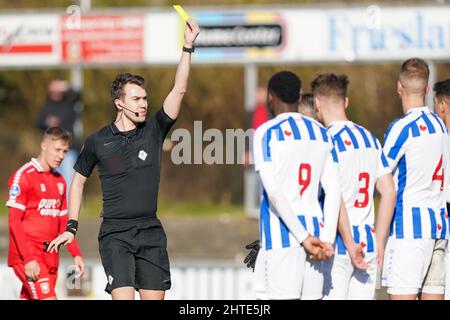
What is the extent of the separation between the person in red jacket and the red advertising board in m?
10.5

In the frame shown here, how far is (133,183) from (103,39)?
1218cm

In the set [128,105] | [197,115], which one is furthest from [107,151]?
[197,115]

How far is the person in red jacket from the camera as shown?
27.0 feet

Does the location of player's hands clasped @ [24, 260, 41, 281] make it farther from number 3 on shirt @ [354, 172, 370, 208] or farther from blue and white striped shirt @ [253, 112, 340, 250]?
number 3 on shirt @ [354, 172, 370, 208]

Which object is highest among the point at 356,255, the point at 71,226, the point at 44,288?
the point at 71,226

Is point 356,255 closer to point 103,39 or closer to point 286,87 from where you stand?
point 286,87

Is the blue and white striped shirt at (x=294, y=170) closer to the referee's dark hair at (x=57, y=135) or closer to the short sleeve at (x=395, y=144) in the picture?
the short sleeve at (x=395, y=144)

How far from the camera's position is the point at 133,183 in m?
7.10

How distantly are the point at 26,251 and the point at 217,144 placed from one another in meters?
2.69

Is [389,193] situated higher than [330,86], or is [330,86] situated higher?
[330,86]

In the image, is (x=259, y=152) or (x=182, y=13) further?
(x=182, y=13)

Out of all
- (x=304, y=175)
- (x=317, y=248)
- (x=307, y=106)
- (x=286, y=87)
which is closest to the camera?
(x=317, y=248)

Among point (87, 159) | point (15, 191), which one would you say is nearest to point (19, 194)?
point (15, 191)

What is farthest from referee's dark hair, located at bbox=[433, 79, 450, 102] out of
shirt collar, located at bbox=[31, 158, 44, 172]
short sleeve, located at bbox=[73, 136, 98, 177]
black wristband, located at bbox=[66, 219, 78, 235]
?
shirt collar, located at bbox=[31, 158, 44, 172]
